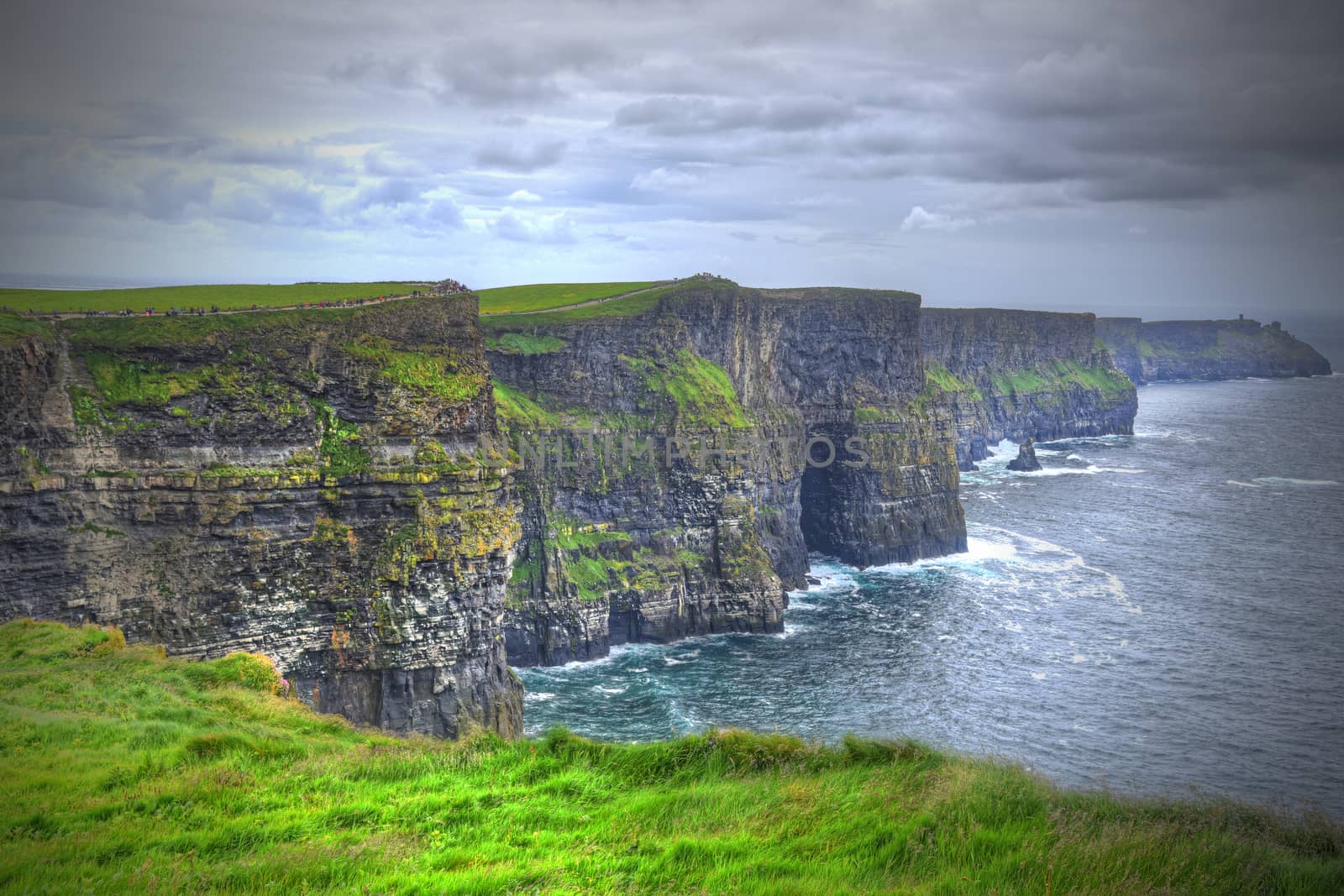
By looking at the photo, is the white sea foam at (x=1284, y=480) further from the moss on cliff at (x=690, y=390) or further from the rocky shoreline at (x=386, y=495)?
the moss on cliff at (x=690, y=390)

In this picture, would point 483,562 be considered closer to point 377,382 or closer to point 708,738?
point 377,382

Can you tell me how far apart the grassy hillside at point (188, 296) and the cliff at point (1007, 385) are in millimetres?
118099

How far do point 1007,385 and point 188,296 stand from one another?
158m

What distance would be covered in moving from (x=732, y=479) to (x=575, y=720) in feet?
101

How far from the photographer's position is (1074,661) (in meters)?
68.8

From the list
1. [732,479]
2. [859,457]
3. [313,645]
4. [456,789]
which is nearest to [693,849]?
[456,789]

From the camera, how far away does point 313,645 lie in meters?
48.0

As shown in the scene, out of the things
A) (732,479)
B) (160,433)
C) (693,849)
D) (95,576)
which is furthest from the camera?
(732,479)

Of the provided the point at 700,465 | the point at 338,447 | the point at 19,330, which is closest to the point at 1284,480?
the point at 700,465

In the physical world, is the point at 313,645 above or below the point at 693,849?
below

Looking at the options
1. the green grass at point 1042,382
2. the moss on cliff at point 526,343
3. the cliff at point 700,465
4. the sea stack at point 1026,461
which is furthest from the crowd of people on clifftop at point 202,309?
the green grass at point 1042,382

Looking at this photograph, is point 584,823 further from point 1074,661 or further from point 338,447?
point 1074,661

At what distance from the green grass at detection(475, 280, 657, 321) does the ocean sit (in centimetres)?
3593

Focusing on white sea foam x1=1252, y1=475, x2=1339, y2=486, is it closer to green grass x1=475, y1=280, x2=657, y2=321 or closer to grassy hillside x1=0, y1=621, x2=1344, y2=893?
green grass x1=475, y1=280, x2=657, y2=321
